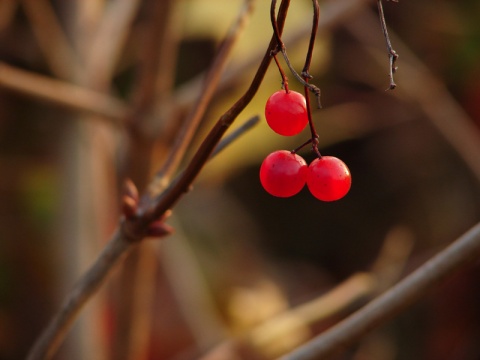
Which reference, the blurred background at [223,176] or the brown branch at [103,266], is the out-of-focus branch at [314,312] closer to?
the blurred background at [223,176]

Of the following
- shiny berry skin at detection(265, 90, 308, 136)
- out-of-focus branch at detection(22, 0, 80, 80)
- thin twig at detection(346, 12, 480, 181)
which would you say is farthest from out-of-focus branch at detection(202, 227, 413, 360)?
out-of-focus branch at detection(22, 0, 80, 80)

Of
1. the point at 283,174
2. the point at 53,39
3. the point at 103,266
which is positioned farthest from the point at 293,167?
the point at 53,39

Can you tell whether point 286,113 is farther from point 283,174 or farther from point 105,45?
point 105,45

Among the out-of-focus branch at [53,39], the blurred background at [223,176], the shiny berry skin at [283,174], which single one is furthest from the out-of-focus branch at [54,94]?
the shiny berry skin at [283,174]

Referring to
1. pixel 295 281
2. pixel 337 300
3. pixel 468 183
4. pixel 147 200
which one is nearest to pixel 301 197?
pixel 295 281

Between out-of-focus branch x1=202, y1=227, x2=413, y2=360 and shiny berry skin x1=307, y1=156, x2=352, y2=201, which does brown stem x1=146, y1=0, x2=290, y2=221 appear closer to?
shiny berry skin x1=307, y1=156, x2=352, y2=201

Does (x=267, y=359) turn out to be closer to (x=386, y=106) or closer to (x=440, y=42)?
(x=386, y=106)
